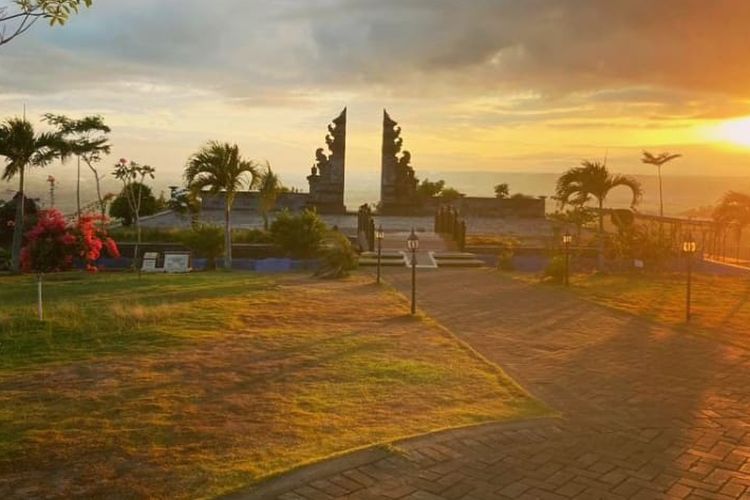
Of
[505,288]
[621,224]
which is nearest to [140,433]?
[505,288]

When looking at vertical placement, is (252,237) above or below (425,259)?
above

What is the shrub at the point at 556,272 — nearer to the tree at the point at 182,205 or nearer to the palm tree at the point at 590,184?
the palm tree at the point at 590,184

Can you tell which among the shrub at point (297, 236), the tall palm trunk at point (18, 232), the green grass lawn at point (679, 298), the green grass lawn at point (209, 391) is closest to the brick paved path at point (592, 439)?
the green grass lawn at point (209, 391)

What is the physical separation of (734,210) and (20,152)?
22424 millimetres

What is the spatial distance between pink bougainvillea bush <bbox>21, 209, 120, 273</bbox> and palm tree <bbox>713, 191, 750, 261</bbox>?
2121 centimetres

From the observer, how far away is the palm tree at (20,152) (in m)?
17.3

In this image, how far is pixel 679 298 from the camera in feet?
47.3

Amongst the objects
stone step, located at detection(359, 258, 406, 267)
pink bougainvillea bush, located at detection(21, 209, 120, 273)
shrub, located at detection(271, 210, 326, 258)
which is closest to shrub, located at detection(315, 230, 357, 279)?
stone step, located at detection(359, 258, 406, 267)

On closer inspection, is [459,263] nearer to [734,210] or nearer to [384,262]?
[384,262]

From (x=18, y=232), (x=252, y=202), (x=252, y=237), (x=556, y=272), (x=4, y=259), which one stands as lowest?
(x=4, y=259)

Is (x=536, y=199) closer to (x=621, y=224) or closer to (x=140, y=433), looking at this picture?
(x=621, y=224)

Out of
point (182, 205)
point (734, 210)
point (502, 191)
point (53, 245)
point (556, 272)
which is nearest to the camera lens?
point (53, 245)

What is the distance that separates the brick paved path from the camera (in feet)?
15.4

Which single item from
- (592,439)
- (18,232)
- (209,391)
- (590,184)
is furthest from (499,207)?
(592,439)
